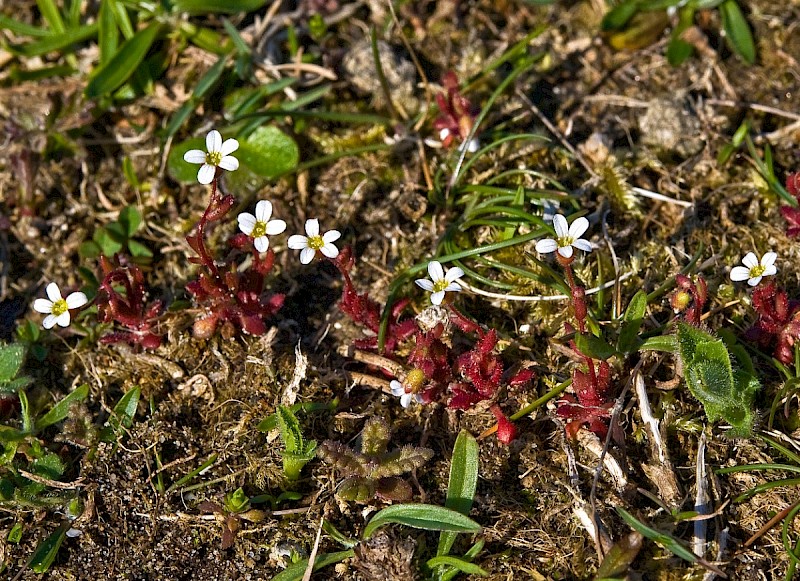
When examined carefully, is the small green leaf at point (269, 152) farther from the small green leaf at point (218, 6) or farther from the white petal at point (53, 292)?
the white petal at point (53, 292)

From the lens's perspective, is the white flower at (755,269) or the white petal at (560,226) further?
the white flower at (755,269)

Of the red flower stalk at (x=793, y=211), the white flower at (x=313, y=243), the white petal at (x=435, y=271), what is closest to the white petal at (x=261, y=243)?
the white flower at (x=313, y=243)

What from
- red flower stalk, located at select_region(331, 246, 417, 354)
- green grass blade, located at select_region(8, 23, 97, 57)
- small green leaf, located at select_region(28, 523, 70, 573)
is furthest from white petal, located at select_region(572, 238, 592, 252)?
green grass blade, located at select_region(8, 23, 97, 57)

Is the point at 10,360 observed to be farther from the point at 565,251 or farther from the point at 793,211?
the point at 793,211

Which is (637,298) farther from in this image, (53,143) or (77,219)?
(53,143)

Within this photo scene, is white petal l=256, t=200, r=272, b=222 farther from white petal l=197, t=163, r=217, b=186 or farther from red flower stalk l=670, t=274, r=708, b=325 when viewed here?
red flower stalk l=670, t=274, r=708, b=325
